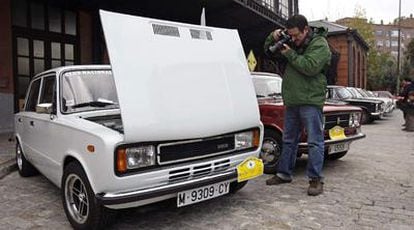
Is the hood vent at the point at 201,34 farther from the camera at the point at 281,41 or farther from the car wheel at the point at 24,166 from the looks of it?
the car wheel at the point at 24,166

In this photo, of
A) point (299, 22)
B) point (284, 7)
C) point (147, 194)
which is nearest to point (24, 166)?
point (147, 194)

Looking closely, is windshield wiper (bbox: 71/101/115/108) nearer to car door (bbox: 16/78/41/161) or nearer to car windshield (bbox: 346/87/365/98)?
car door (bbox: 16/78/41/161)

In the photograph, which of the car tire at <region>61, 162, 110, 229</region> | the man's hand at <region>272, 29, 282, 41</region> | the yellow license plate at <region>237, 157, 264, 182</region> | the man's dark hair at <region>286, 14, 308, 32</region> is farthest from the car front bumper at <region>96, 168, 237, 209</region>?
the man's dark hair at <region>286, 14, 308, 32</region>

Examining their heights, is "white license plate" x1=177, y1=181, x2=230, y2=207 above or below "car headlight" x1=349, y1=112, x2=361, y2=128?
below

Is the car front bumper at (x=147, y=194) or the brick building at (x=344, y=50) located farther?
the brick building at (x=344, y=50)

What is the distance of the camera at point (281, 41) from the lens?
4629 mm

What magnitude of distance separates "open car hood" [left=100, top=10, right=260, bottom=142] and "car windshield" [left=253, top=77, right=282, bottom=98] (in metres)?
2.44

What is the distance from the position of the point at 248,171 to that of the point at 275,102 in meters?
2.24

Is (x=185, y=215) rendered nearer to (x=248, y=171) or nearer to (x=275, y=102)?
(x=248, y=171)

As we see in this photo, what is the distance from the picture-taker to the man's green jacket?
4.54 metres

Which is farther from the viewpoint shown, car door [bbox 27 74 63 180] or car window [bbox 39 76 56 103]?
car window [bbox 39 76 56 103]

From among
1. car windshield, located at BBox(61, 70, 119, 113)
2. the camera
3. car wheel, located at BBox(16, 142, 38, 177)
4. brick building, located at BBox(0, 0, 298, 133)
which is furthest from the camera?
brick building, located at BBox(0, 0, 298, 133)

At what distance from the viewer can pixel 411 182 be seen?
17.7 ft

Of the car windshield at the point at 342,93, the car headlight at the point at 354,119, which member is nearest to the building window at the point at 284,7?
the car windshield at the point at 342,93
